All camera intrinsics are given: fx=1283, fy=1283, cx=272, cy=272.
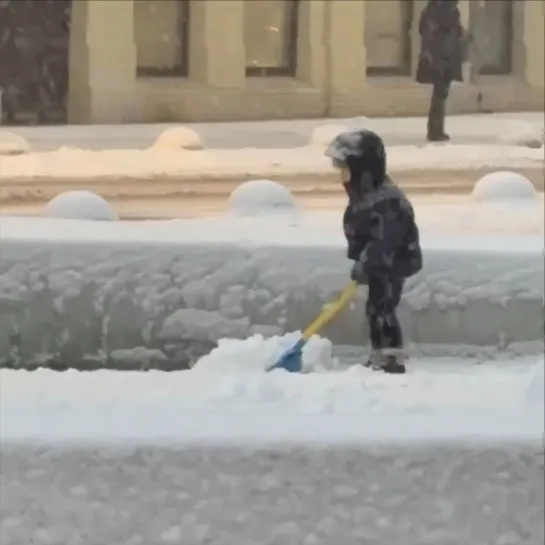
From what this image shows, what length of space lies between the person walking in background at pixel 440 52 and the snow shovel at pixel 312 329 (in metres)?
0.39

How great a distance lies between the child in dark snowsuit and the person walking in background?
242 mm

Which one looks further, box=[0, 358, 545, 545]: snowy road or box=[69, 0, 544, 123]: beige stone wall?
box=[69, 0, 544, 123]: beige stone wall

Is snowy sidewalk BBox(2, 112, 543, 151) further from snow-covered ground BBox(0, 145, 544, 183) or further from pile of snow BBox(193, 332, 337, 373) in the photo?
pile of snow BBox(193, 332, 337, 373)

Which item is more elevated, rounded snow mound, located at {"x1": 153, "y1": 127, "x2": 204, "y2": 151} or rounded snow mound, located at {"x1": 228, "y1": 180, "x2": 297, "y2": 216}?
rounded snow mound, located at {"x1": 153, "y1": 127, "x2": 204, "y2": 151}

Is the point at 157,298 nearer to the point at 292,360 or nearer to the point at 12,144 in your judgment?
the point at 292,360

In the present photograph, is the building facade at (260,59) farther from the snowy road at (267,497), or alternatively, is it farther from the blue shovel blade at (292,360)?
the snowy road at (267,497)

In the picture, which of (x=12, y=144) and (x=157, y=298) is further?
(x=12, y=144)

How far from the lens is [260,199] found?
6.22 ft

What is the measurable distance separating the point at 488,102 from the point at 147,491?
0.81 metres

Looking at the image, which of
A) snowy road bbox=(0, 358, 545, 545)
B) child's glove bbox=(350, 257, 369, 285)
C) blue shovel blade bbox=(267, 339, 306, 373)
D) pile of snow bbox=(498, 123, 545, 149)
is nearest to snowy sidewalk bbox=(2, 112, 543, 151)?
pile of snow bbox=(498, 123, 545, 149)

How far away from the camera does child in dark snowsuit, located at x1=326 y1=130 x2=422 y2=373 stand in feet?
5.29

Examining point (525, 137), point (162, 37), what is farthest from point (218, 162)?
point (162, 37)

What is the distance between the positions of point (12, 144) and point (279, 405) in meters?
0.56

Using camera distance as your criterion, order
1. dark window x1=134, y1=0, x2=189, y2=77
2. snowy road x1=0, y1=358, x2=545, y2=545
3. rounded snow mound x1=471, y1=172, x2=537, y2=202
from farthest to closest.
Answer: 1. dark window x1=134, y1=0, x2=189, y2=77
2. rounded snow mound x1=471, y1=172, x2=537, y2=202
3. snowy road x1=0, y1=358, x2=545, y2=545
